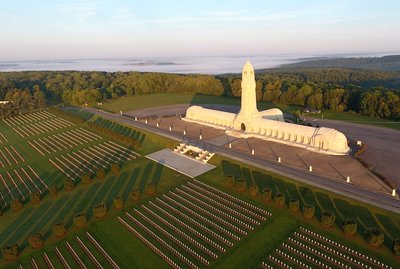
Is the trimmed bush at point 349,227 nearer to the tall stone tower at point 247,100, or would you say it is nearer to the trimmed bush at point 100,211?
the trimmed bush at point 100,211

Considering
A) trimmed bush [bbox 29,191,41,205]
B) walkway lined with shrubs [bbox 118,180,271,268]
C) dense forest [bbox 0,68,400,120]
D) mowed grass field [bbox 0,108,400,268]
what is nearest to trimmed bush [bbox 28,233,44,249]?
mowed grass field [bbox 0,108,400,268]

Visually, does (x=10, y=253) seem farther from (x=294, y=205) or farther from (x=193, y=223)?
(x=294, y=205)

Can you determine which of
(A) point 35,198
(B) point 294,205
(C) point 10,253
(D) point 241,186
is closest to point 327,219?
(B) point 294,205

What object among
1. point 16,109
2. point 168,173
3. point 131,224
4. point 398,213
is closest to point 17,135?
point 16,109

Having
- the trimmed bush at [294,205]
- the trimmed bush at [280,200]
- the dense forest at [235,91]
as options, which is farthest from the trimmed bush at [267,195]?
the dense forest at [235,91]

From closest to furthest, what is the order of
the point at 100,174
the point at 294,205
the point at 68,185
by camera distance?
1. the point at 294,205
2. the point at 68,185
3. the point at 100,174

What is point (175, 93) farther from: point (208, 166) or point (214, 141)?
point (208, 166)

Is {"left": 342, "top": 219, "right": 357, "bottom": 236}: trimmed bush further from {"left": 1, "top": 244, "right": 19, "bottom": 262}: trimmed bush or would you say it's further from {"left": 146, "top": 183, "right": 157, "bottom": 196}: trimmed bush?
{"left": 1, "top": 244, "right": 19, "bottom": 262}: trimmed bush
